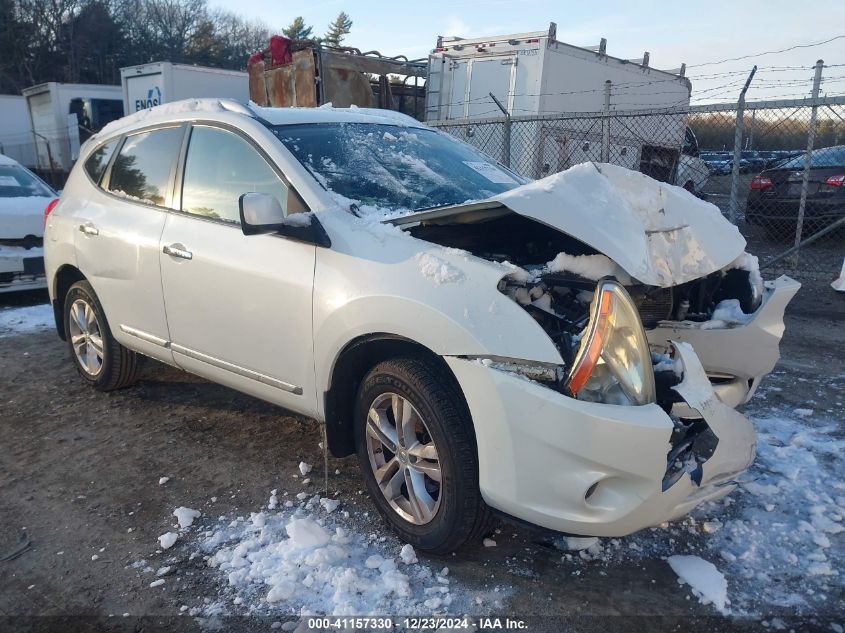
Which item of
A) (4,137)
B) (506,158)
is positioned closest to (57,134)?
(4,137)

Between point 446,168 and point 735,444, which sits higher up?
point 446,168

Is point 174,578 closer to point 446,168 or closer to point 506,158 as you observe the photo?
point 446,168

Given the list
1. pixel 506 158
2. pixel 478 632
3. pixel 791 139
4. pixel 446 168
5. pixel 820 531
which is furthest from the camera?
pixel 791 139

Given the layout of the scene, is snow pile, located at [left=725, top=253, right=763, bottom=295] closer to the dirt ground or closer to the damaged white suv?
the damaged white suv

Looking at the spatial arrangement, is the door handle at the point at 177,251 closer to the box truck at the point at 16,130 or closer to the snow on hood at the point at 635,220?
the snow on hood at the point at 635,220

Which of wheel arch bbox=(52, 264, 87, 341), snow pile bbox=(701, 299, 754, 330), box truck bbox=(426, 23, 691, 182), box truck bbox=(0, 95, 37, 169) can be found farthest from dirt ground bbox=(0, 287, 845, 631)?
box truck bbox=(0, 95, 37, 169)

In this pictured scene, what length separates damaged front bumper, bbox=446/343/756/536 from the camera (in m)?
2.21

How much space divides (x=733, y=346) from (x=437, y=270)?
4.93ft

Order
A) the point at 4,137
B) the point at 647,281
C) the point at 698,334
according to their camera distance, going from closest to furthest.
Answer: the point at 647,281
the point at 698,334
the point at 4,137

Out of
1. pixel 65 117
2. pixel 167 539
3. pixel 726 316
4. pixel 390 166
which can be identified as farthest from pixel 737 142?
pixel 65 117

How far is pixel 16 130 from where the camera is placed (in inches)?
1112

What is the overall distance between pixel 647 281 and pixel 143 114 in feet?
11.2

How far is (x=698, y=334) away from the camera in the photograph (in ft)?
9.96

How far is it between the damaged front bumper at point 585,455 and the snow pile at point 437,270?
1.01 ft
